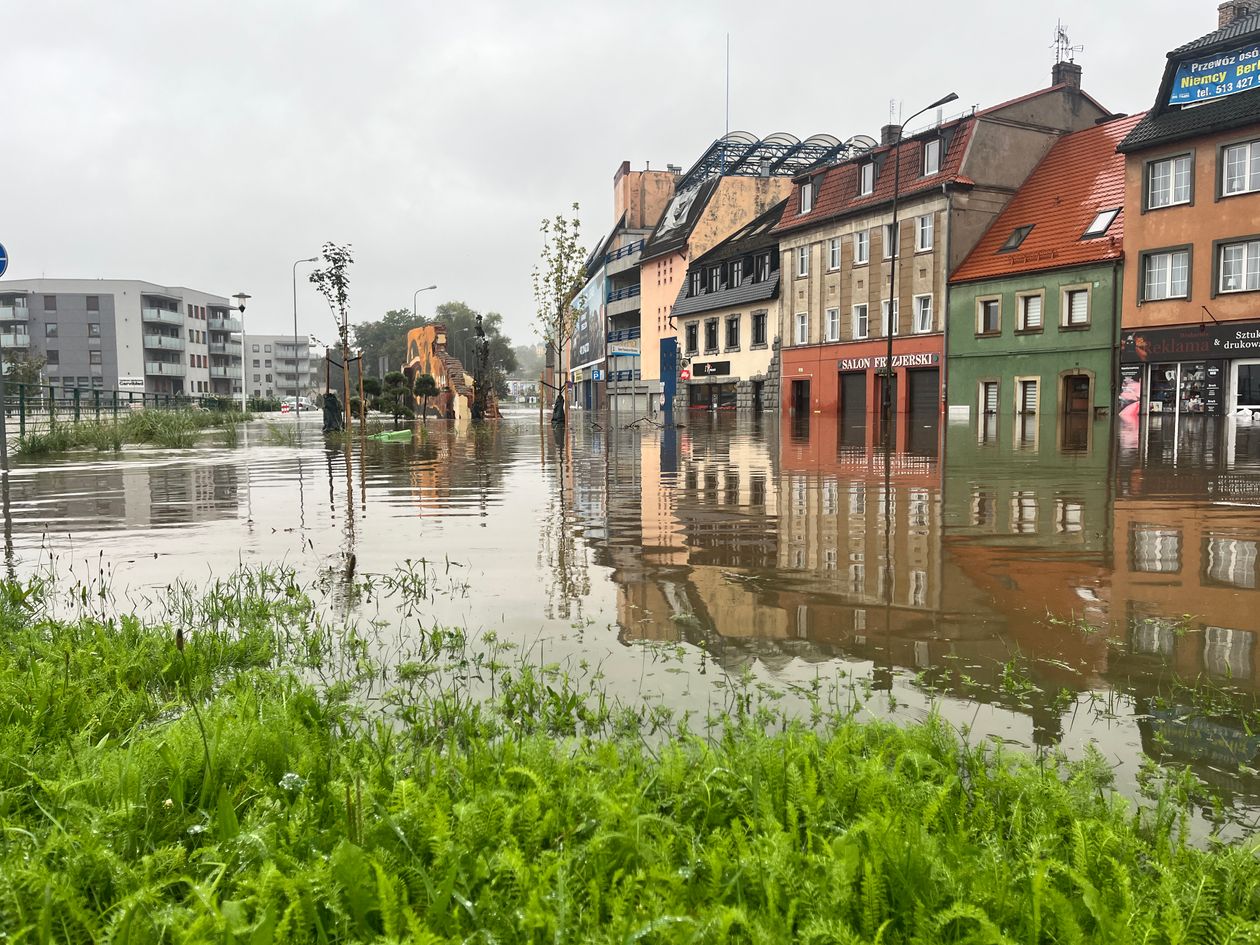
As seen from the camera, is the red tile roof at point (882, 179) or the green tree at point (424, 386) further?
the green tree at point (424, 386)

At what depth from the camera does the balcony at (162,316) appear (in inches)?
4203

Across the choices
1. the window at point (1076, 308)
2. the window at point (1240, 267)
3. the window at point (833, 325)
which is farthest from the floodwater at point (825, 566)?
the window at point (833, 325)

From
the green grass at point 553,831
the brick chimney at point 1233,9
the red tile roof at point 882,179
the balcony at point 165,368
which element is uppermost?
the brick chimney at point 1233,9

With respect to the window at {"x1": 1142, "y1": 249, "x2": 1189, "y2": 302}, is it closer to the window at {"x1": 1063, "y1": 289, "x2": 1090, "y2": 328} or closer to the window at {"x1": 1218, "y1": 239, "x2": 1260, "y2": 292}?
the window at {"x1": 1218, "y1": 239, "x2": 1260, "y2": 292}

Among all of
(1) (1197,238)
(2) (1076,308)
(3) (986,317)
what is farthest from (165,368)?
(1) (1197,238)

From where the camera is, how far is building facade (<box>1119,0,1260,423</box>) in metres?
30.4

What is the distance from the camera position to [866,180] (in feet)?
146

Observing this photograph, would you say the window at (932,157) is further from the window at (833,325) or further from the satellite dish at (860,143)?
the satellite dish at (860,143)

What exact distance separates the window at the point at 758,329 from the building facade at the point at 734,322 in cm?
6

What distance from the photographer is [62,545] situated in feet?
26.8

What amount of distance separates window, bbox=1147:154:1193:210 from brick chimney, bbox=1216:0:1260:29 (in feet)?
20.5

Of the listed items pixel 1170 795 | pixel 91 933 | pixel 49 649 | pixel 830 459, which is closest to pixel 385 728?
pixel 91 933

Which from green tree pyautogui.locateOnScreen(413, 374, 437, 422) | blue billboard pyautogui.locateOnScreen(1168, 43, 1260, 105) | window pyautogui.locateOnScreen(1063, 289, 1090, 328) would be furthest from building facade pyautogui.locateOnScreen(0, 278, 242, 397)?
blue billboard pyautogui.locateOnScreen(1168, 43, 1260, 105)

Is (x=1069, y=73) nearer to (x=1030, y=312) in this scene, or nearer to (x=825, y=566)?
(x=1030, y=312)
